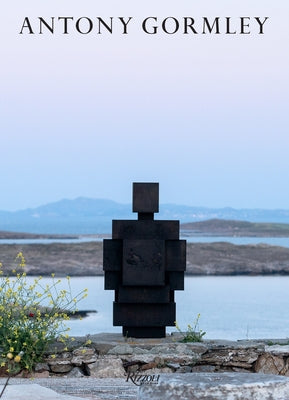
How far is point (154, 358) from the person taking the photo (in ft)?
33.2

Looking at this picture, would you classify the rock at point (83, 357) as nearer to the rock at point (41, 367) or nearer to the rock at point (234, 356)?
the rock at point (41, 367)

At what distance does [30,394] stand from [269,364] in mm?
3525

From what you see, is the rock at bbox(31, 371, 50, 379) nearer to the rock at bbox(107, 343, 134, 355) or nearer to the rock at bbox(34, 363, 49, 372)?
the rock at bbox(34, 363, 49, 372)

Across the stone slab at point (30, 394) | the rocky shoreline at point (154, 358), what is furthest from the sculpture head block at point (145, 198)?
the stone slab at point (30, 394)

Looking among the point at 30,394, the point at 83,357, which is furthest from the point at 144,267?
the point at 30,394

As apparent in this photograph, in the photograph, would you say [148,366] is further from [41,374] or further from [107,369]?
[41,374]

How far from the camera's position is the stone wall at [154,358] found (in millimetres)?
10102

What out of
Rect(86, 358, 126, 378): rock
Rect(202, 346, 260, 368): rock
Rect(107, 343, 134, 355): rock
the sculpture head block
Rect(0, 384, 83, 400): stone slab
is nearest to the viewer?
Rect(0, 384, 83, 400): stone slab

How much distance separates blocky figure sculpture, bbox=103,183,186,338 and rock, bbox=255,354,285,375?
1132 mm

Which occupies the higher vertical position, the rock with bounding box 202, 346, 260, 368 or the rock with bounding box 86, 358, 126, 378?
the rock with bounding box 202, 346, 260, 368

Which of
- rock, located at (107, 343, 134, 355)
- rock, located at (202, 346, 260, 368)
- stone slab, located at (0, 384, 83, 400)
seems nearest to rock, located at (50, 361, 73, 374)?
rock, located at (107, 343, 134, 355)

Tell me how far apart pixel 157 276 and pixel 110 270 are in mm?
564

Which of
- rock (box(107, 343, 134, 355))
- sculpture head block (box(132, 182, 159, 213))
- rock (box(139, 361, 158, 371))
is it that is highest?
sculpture head block (box(132, 182, 159, 213))

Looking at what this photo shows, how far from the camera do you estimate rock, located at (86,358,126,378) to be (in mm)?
10039
